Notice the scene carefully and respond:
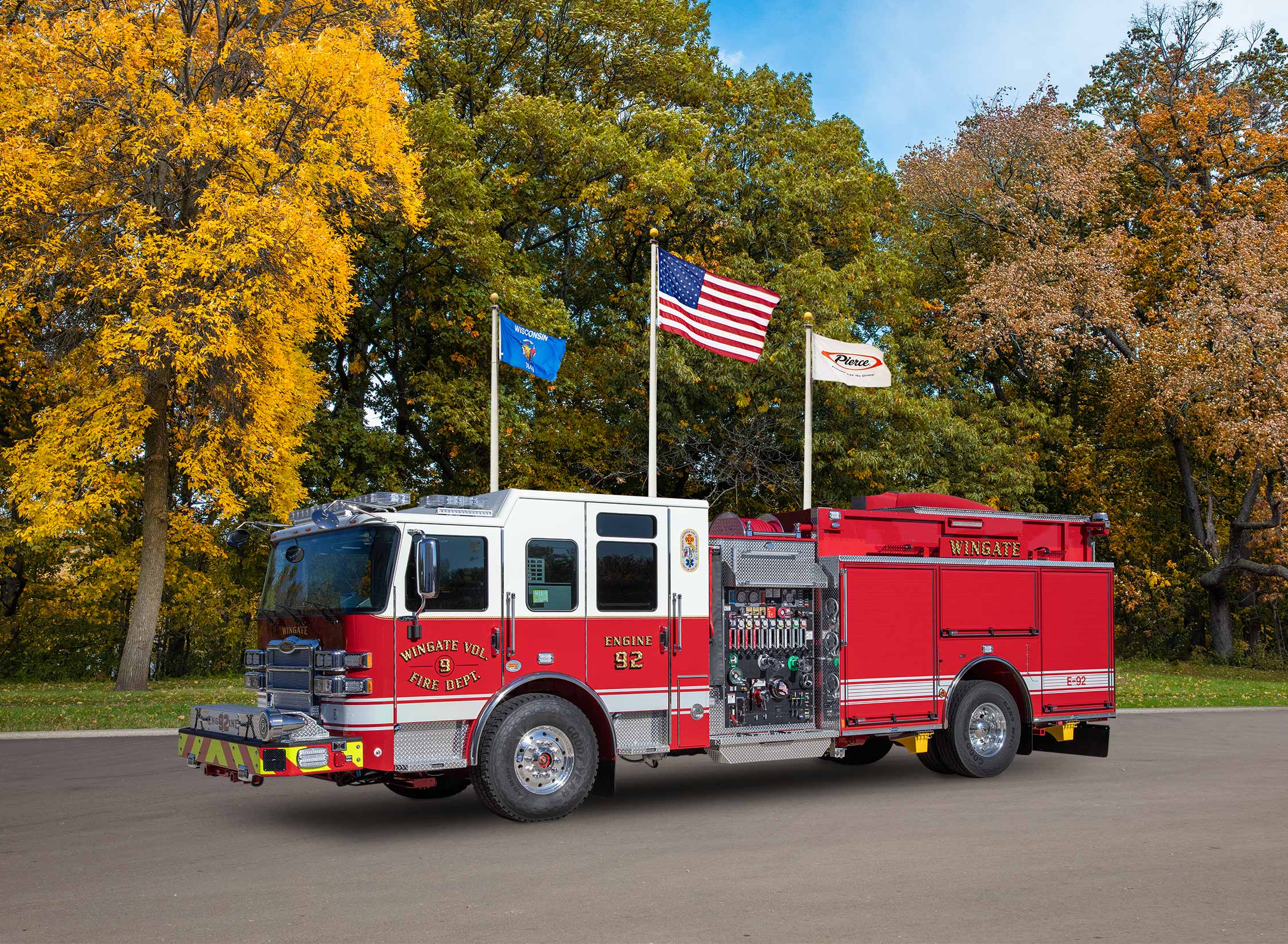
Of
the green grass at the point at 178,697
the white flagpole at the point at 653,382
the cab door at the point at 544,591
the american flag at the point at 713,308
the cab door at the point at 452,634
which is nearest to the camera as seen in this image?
→ the cab door at the point at 452,634

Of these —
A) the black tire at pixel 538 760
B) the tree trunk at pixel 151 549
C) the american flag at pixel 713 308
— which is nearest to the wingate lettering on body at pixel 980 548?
the black tire at pixel 538 760

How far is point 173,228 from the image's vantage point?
22375 millimetres

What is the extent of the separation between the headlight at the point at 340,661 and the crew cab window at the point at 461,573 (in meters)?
0.63

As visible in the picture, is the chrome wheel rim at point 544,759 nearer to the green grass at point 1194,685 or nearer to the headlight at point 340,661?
the headlight at point 340,661

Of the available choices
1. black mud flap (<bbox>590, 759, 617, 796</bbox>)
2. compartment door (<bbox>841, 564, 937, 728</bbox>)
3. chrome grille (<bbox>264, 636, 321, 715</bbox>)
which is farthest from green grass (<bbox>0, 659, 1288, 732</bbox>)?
compartment door (<bbox>841, 564, 937, 728</bbox>)

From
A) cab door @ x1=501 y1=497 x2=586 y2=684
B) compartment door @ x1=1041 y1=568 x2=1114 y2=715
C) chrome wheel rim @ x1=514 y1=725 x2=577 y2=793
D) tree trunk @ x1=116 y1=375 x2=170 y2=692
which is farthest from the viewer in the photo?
tree trunk @ x1=116 y1=375 x2=170 y2=692

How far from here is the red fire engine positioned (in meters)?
9.24

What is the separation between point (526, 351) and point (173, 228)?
782cm

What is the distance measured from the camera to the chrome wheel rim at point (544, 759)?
31.6 ft

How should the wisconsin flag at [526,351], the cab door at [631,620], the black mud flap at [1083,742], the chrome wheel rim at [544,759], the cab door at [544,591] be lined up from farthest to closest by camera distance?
the wisconsin flag at [526,351] < the black mud flap at [1083,742] < the cab door at [631,620] < the cab door at [544,591] < the chrome wheel rim at [544,759]

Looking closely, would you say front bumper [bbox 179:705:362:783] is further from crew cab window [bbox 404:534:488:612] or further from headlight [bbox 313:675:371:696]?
crew cab window [bbox 404:534:488:612]

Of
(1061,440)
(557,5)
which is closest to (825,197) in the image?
(557,5)

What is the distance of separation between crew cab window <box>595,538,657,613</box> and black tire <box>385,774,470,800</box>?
2.11 metres

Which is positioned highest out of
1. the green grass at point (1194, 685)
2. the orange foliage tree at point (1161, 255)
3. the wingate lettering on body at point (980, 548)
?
the orange foliage tree at point (1161, 255)
